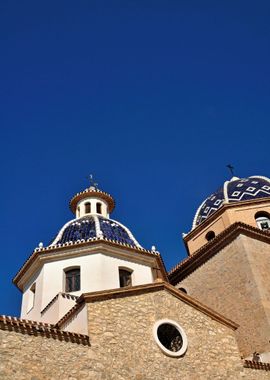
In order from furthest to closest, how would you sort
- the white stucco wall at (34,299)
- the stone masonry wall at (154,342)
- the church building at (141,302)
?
the white stucco wall at (34,299) → the stone masonry wall at (154,342) → the church building at (141,302)

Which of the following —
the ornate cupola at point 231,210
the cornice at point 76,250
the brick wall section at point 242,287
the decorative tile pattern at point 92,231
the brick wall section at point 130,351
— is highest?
the ornate cupola at point 231,210

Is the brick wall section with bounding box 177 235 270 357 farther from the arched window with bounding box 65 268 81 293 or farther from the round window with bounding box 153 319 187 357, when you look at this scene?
the arched window with bounding box 65 268 81 293

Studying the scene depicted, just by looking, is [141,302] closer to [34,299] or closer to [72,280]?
[72,280]

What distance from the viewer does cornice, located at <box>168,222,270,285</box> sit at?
18.0 metres

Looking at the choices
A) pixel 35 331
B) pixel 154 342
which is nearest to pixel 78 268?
pixel 154 342

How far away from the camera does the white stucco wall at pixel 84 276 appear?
1595 cm

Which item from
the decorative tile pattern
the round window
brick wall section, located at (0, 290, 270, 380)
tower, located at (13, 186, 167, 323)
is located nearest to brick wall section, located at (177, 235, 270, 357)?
brick wall section, located at (0, 290, 270, 380)

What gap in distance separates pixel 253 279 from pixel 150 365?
20.6 feet

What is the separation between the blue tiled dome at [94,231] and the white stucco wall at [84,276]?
1128 millimetres

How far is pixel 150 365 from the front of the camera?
1174 cm

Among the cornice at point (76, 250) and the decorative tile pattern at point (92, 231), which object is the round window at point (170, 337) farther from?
the decorative tile pattern at point (92, 231)

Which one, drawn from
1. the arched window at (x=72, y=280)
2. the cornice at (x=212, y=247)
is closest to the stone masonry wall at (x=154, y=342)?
the arched window at (x=72, y=280)

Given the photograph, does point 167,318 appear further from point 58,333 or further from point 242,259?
point 242,259

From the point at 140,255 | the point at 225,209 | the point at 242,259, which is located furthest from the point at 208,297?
the point at 225,209
